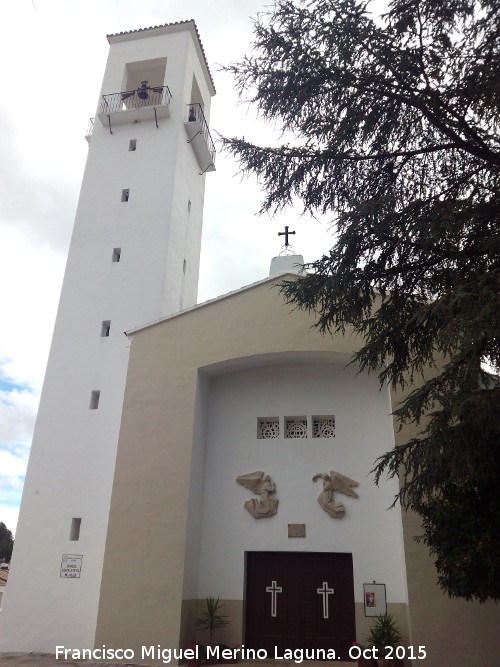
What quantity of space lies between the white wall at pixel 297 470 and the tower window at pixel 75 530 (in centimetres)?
285

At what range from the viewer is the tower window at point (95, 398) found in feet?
43.2

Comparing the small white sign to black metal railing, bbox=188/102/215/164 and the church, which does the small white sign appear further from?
black metal railing, bbox=188/102/215/164

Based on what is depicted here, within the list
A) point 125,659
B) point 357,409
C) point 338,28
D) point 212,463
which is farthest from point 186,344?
point 338,28

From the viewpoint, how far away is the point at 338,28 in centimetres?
688

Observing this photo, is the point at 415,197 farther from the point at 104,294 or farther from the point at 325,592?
the point at 104,294

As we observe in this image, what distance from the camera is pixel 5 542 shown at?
41031mm

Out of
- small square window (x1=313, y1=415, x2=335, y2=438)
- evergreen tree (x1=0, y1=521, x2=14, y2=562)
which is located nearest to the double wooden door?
small square window (x1=313, y1=415, x2=335, y2=438)

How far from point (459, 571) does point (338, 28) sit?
259 inches

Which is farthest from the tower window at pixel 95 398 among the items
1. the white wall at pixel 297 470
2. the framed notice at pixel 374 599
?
the framed notice at pixel 374 599

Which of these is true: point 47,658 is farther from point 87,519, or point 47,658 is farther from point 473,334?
point 473,334

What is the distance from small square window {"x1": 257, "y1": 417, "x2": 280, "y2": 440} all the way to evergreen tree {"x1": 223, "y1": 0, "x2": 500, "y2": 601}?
4.82m

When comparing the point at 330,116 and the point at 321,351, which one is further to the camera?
the point at 321,351

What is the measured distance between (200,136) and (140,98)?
2.16 meters

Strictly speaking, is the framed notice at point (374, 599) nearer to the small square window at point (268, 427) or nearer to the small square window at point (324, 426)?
the small square window at point (324, 426)
